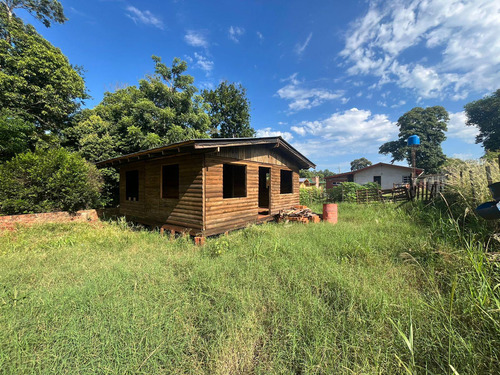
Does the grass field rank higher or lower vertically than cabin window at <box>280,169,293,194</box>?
lower

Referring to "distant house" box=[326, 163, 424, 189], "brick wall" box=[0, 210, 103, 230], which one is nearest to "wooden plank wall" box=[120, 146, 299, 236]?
"brick wall" box=[0, 210, 103, 230]

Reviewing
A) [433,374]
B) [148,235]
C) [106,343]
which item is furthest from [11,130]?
[433,374]

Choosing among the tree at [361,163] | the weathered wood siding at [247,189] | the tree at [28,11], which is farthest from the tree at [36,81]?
the tree at [361,163]

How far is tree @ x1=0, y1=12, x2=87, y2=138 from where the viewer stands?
432 inches

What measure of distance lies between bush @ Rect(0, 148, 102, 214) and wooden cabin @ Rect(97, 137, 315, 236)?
5.17 feet

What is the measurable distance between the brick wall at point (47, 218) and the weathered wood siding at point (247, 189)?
679cm

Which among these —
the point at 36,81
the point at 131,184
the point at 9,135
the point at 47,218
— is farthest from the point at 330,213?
the point at 36,81

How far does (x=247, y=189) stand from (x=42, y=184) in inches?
335

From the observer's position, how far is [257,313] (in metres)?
2.42

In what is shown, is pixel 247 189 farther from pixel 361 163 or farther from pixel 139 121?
pixel 361 163

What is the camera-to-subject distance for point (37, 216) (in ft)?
23.4

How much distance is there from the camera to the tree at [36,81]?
1098cm

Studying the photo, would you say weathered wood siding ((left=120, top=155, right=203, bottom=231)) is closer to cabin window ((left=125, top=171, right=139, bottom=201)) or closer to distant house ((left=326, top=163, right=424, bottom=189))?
cabin window ((left=125, top=171, right=139, bottom=201))

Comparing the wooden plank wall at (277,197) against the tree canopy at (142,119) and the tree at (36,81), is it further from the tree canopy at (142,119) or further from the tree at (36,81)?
the tree at (36,81)
